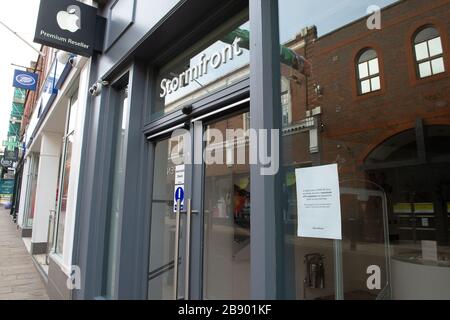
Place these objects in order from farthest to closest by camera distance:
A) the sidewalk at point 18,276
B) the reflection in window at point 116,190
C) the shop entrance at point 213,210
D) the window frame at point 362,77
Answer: the sidewalk at point 18,276, the window frame at point 362,77, the reflection in window at point 116,190, the shop entrance at point 213,210

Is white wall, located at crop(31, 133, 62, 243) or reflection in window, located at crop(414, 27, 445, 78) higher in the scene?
reflection in window, located at crop(414, 27, 445, 78)

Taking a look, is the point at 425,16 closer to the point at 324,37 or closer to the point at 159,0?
the point at 324,37

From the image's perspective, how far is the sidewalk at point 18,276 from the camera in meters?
5.32

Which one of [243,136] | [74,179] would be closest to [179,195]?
[243,136]

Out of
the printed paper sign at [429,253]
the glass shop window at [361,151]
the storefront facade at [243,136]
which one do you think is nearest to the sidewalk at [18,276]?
the storefront facade at [243,136]

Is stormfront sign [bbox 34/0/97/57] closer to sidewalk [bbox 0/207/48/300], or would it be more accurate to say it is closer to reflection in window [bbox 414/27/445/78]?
sidewalk [bbox 0/207/48/300]

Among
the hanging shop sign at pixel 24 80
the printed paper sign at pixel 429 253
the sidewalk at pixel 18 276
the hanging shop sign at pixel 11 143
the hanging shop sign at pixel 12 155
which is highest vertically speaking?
the hanging shop sign at pixel 11 143

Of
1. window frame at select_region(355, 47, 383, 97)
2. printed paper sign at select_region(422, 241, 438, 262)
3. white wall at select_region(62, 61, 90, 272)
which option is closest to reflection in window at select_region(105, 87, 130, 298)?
white wall at select_region(62, 61, 90, 272)

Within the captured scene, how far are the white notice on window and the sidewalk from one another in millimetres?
4993

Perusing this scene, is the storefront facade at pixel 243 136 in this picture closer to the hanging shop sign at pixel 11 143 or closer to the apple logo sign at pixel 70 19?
the apple logo sign at pixel 70 19

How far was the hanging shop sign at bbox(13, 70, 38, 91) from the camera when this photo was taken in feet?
34.8

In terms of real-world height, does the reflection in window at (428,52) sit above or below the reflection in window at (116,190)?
above

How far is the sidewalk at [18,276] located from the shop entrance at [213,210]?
11.9ft

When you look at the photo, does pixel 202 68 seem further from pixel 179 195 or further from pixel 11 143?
pixel 11 143
